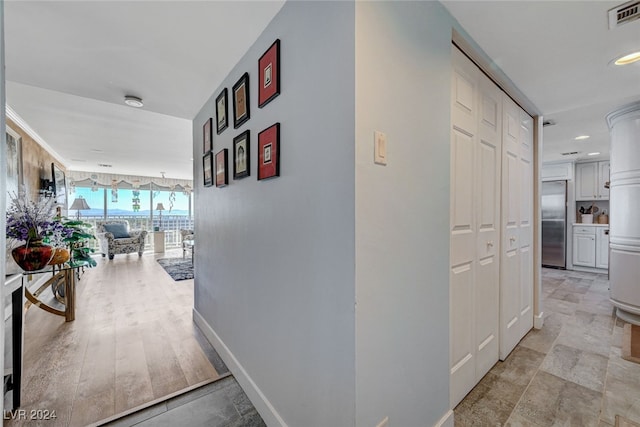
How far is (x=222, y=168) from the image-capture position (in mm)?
2041

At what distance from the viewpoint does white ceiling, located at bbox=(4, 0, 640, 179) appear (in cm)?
134

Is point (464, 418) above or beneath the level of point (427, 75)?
beneath

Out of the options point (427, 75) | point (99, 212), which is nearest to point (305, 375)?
point (427, 75)

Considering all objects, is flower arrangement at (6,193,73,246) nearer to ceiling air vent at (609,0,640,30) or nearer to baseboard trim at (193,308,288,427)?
baseboard trim at (193,308,288,427)

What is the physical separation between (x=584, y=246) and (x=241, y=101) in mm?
6534

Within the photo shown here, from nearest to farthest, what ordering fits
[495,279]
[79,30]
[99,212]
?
1. [79,30]
2. [495,279]
3. [99,212]

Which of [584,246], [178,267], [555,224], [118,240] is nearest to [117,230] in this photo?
[118,240]

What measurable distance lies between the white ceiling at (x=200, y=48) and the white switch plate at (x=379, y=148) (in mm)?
855

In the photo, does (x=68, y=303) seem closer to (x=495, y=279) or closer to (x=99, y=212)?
(x=495, y=279)

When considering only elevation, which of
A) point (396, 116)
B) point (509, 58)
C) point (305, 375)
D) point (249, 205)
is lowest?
point (305, 375)

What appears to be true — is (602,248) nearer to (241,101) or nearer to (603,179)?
(603,179)

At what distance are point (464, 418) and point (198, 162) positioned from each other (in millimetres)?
2906

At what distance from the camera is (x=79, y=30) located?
1482 millimetres

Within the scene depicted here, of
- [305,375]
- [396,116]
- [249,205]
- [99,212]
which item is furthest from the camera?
[99,212]
